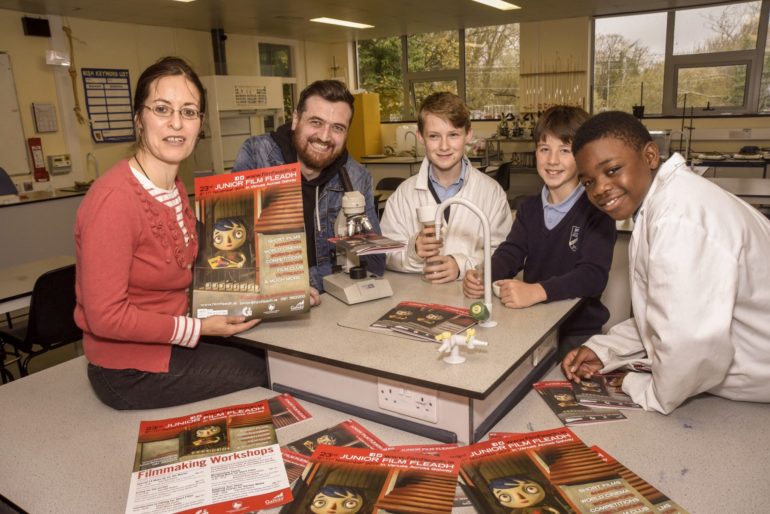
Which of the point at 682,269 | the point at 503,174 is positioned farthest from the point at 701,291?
the point at 503,174

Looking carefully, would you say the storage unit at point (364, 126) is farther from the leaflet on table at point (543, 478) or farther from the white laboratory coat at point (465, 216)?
the leaflet on table at point (543, 478)

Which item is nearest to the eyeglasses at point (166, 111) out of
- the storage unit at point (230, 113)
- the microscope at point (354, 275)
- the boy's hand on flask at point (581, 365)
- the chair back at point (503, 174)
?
the microscope at point (354, 275)

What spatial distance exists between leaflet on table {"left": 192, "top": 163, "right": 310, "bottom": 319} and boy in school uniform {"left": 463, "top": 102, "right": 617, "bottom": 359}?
2.04 feet

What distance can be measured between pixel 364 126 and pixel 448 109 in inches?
227

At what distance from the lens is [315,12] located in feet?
19.7

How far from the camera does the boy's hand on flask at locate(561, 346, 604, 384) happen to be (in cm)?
158

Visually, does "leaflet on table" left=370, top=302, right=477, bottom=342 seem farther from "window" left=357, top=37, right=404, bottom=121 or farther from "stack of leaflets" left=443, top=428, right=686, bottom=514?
"window" left=357, top=37, right=404, bottom=121

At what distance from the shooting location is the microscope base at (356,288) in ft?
5.91

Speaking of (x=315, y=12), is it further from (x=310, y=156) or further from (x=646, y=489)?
(x=646, y=489)

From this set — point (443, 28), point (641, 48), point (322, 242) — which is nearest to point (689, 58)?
point (641, 48)

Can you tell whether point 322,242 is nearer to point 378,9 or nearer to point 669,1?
point 378,9

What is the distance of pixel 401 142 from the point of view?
23.9 ft

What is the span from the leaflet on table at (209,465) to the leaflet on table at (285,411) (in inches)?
1.0

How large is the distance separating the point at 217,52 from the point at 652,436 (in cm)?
689
